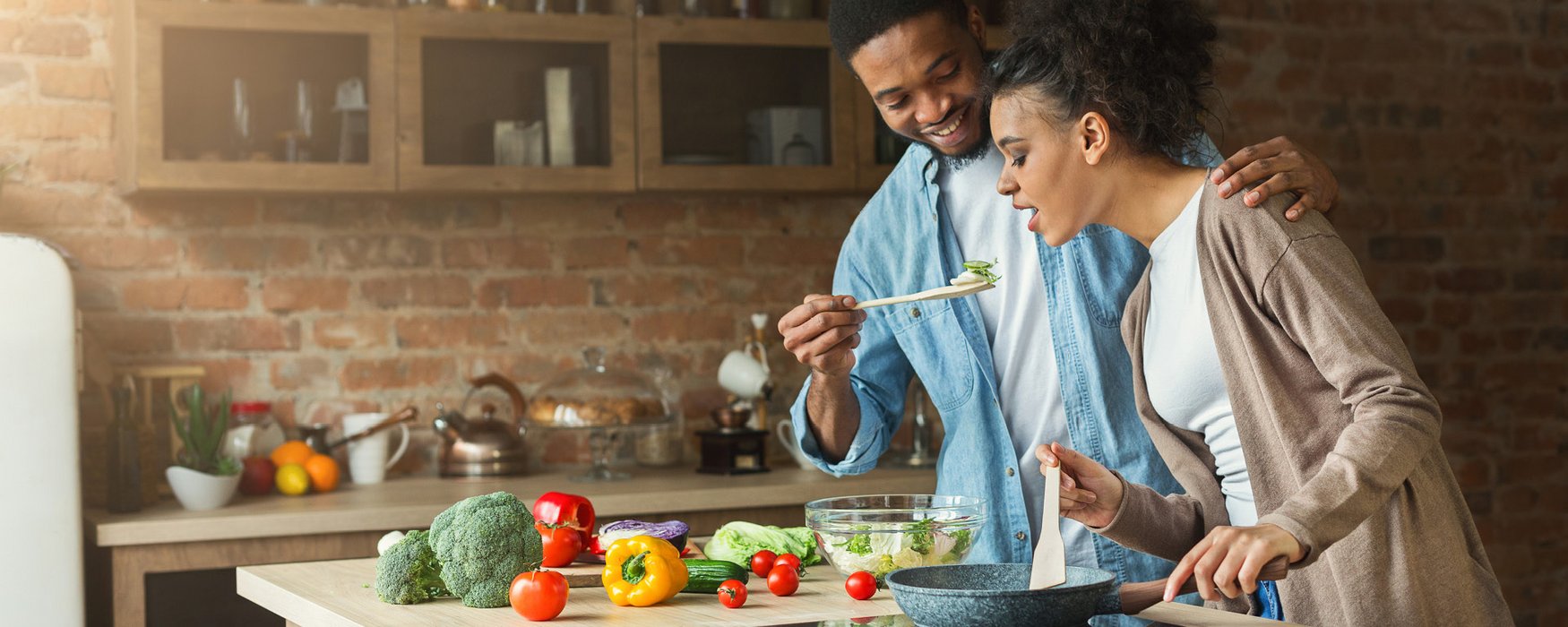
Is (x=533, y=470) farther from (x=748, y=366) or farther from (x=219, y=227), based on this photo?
(x=219, y=227)

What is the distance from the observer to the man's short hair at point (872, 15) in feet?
6.73

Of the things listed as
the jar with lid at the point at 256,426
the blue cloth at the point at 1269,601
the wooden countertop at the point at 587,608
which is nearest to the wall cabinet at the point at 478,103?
the jar with lid at the point at 256,426

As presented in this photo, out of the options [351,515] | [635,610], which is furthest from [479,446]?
[635,610]

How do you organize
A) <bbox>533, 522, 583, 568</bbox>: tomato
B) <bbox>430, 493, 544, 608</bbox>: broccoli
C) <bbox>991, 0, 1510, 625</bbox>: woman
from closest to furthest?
1. <bbox>991, 0, 1510, 625</bbox>: woman
2. <bbox>430, 493, 544, 608</bbox>: broccoli
3. <bbox>533, 522, 583, 568</bbox>: tomato

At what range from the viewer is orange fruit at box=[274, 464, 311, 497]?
10.7 feet

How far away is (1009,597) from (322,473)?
2329mm

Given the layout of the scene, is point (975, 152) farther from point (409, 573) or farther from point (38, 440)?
point (38, 440)

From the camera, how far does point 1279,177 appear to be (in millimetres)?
1604

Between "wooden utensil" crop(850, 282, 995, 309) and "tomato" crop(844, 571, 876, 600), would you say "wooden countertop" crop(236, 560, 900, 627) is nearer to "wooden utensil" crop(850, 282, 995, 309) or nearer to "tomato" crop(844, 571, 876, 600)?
"tomato" crop(844, 571, 876, 600)

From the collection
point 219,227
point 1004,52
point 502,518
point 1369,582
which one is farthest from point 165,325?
point 1369,582

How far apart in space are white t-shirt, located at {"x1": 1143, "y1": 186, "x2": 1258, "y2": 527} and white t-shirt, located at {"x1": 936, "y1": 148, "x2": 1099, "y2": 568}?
32cm

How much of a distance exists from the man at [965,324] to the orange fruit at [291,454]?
1571 mm

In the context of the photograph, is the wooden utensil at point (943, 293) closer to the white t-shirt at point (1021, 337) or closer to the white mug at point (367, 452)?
the white t-shirt at point (1021, 337)

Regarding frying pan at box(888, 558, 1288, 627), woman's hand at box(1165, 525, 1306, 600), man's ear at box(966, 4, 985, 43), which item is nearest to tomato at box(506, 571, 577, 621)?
frying pan at box(888, 558, 1288, 627)
